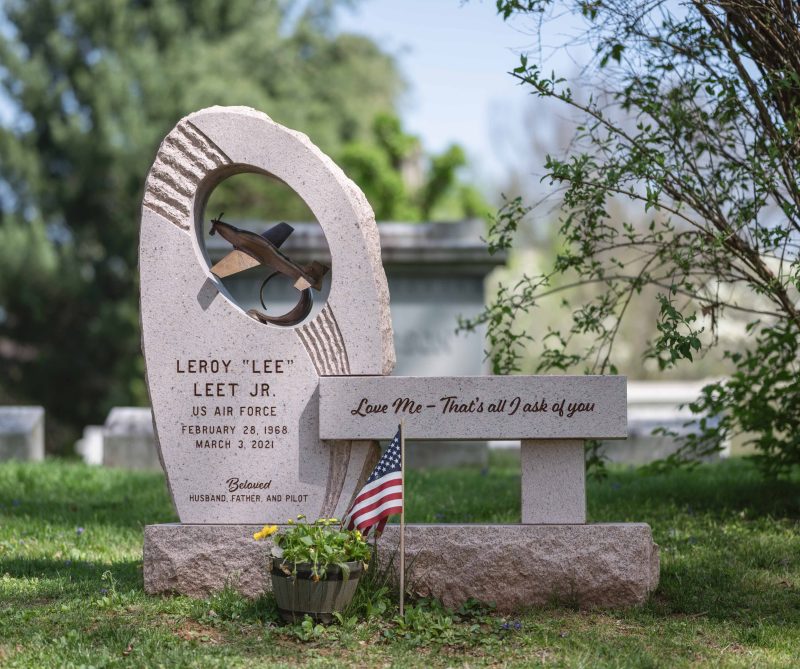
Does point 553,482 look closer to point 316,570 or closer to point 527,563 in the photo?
point 527,563

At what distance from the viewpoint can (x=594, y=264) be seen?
6887 mm

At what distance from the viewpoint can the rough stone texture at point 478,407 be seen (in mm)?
5391

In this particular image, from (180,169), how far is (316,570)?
2.47 meters

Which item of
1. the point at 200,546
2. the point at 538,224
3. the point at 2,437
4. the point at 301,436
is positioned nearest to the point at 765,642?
the point at 301,436

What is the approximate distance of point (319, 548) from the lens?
195 inches

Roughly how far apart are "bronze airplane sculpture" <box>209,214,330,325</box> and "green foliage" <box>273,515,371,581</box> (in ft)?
4.34

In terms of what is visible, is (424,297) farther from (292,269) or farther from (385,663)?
(385,663)

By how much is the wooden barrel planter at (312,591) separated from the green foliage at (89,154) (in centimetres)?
1497

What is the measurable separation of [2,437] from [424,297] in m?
5.09

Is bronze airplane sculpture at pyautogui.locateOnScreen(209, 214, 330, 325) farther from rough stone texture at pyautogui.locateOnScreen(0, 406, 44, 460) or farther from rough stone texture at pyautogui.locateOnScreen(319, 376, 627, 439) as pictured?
rough stone texture at pyautogui.locateOnScreen(0, 406, 44, 460)

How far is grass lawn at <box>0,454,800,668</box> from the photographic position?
15.4ft

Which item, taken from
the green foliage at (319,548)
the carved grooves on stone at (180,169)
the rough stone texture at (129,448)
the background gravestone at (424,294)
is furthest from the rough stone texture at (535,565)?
the background gravestone at (424,294)

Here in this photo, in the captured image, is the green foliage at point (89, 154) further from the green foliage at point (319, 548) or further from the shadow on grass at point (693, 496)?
the green foliage at point (319, 548)

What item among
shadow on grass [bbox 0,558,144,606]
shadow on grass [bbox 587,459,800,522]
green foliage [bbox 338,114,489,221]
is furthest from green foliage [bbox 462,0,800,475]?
green foliage [bbox 338,114,489,221]
